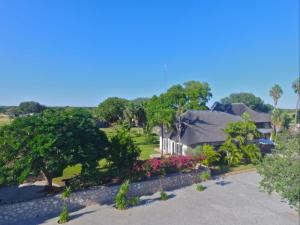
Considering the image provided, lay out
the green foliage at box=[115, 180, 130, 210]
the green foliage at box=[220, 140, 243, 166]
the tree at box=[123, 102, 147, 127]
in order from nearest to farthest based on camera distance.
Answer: the green foliage at box=[115, 180, 130, 210], the green foliage at box=[220, 140, 243, 166], the tree at box=[123, 102, 147, 127]

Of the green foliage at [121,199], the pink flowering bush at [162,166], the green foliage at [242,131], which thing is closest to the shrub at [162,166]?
the pink flowering bush at [162,166]

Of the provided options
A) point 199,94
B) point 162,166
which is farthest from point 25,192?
point 199,94

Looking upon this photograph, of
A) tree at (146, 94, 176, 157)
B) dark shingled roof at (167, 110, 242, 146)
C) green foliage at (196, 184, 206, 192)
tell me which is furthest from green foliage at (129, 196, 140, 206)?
dark shingled roof at (167, 110, 242, 146)

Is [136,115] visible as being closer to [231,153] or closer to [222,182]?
[231,153]

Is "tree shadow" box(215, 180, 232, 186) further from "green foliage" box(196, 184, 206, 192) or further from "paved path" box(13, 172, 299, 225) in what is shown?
"green foliage" box(196, 184, 206, 192)

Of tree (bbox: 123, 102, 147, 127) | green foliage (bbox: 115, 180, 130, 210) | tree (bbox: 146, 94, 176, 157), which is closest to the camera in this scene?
green foliage (bbox: 115, 180, 130, 210)
